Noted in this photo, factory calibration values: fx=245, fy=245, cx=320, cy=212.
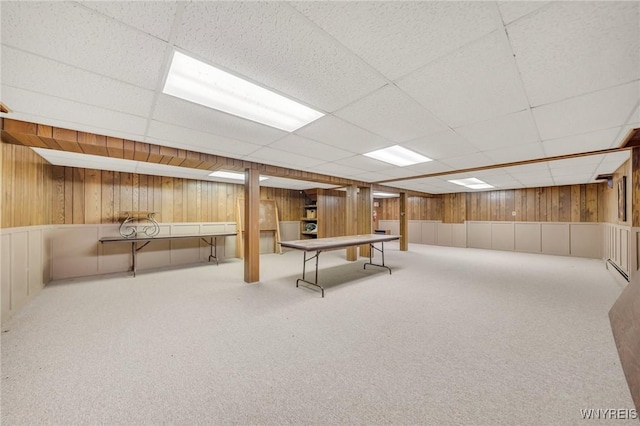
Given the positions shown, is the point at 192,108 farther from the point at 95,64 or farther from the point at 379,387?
the point at 379,387

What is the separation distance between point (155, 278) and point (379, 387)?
443 cm

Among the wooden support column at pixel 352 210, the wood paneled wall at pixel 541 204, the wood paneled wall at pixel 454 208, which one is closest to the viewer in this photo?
the wooden support column at pixel 352 210

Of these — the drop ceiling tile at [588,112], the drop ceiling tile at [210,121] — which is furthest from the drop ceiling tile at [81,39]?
the drop ceiling tile at [588,112]

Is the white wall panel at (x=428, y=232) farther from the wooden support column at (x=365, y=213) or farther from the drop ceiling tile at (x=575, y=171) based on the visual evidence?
the drop ceiling tile at (x=575, y=171)

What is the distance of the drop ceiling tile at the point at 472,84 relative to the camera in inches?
56.1

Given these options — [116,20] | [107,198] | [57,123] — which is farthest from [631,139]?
[107,198]

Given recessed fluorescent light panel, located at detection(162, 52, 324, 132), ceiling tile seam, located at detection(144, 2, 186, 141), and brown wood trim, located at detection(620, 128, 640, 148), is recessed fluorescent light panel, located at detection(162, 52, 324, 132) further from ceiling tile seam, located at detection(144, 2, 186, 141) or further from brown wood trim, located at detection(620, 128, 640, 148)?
brown wood trim, located at detection(620, 128, 640, 148)

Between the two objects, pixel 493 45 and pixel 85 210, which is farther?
pixel 85 210

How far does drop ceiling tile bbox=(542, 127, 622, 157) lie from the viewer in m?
2.74

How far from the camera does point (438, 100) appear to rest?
199 cm

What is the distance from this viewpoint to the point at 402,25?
122cm

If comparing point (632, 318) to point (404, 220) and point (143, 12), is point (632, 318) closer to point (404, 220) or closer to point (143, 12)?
point (143, 12)

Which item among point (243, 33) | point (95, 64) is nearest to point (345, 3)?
point (243, 33)

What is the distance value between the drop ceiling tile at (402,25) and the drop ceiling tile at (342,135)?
972 mm
